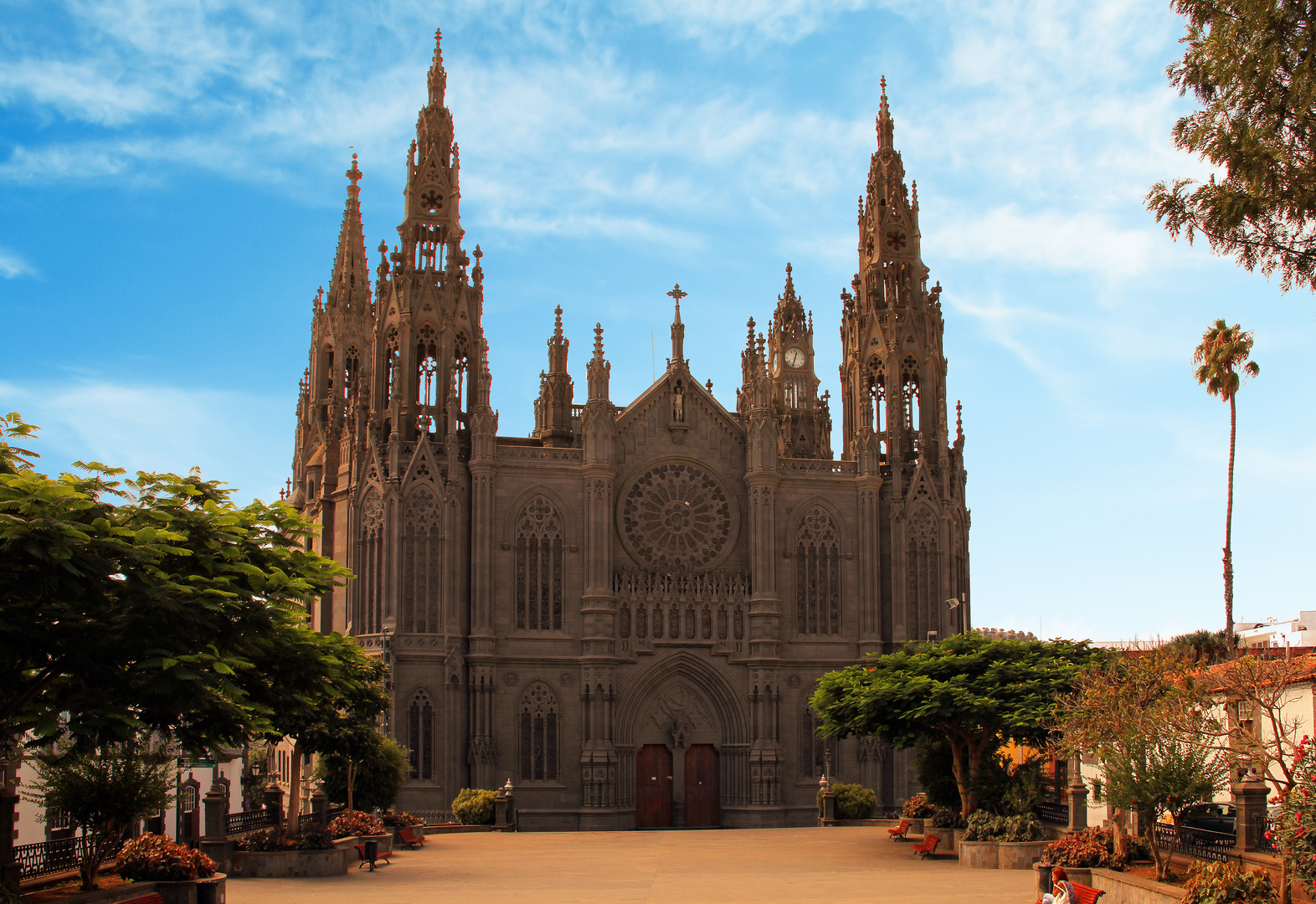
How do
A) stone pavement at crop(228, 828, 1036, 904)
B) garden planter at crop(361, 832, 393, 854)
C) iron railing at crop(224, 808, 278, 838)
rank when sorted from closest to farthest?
stone pavement at crop(228, 828, 1036, 904)
iron railing at crop(224, 808, 278, 838)
garden planter at crop(361, 832, 393, 854)

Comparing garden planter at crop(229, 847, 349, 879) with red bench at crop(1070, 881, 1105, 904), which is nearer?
red bench at crop(1070, 881, 1105, 904)

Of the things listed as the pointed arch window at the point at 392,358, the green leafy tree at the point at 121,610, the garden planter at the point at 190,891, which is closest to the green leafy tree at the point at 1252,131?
the green leafy tree at the point at 121,610

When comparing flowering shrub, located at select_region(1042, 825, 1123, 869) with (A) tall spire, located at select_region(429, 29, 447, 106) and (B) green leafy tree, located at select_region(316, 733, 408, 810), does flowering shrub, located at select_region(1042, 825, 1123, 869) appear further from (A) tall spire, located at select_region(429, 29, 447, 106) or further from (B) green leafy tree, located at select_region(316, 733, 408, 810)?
(A) tall spire, located at select_region(429, 29, 447, 106)

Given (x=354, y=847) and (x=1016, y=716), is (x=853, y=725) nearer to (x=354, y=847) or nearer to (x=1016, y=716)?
(x=1016, y=716)

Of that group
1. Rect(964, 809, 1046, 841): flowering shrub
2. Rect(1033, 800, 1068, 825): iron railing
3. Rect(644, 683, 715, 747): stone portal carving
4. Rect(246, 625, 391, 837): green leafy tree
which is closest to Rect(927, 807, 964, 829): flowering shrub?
Rect(1033, 800, 1068, 825): iron railing

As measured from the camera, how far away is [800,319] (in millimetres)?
65625

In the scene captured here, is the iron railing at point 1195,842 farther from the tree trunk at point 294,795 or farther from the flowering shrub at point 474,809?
the flowering shrub at point 474,809

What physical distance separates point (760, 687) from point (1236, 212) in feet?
109

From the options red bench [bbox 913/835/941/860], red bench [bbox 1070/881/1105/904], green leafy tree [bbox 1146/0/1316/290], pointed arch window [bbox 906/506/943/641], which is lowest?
red bench [bbox 913/835/941/860]

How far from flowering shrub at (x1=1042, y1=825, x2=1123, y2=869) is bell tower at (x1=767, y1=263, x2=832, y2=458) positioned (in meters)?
33.6

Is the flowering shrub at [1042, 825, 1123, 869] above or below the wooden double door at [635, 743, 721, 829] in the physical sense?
above

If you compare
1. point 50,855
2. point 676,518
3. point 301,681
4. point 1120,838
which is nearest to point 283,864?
point 301,681

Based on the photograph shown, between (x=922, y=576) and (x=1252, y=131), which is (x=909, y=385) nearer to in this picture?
(x=922, y=576)

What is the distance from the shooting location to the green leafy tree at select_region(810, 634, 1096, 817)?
111 feet
